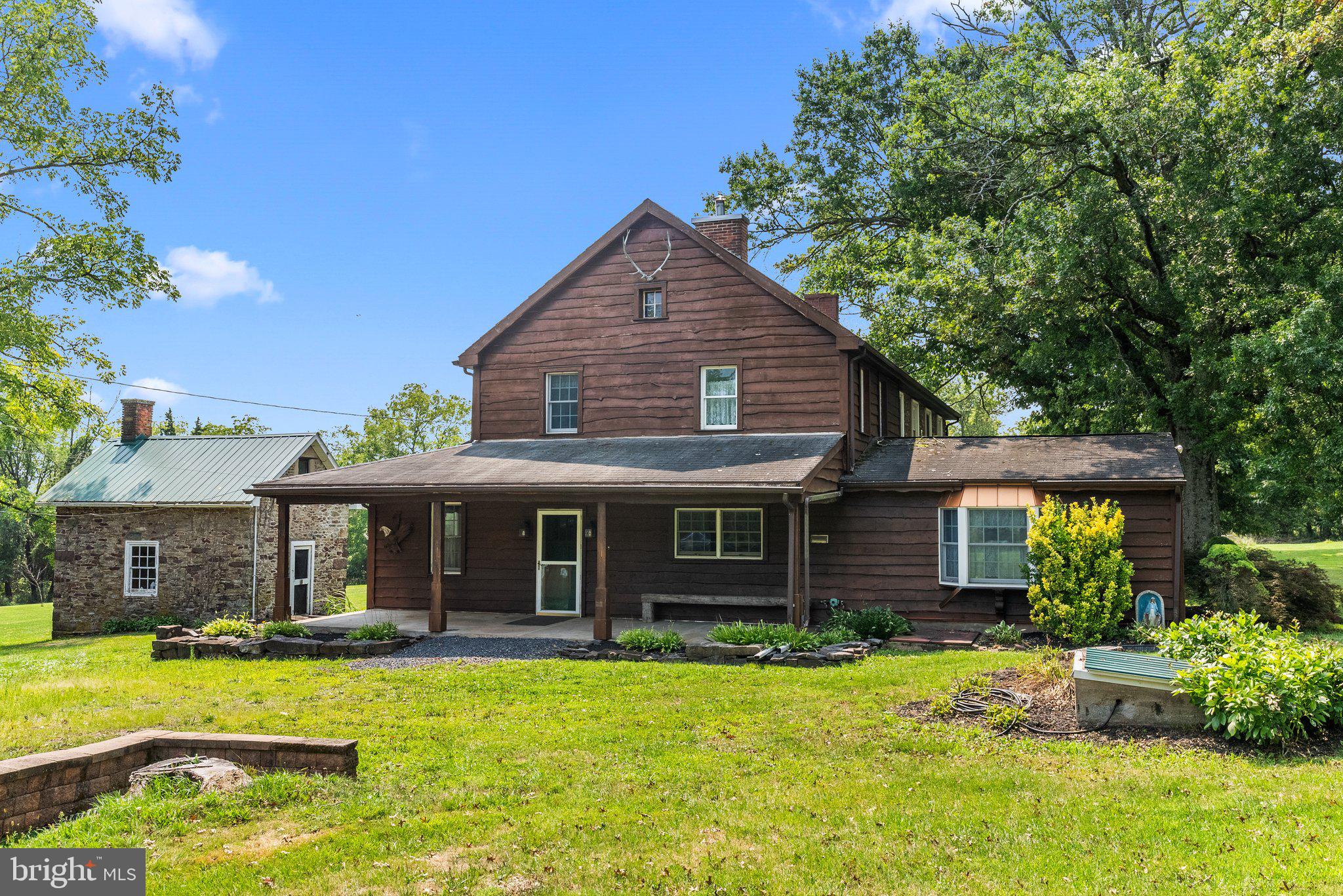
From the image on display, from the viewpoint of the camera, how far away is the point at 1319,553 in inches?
1679

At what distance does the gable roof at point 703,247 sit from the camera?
16.3 meters

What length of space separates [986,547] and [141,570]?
1890 cm

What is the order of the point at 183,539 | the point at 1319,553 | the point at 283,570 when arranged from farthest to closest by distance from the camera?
the point at 1319,553, the point at 183,539, the point at 283,570

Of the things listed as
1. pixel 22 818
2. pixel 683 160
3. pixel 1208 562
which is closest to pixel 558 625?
pixel 22 818

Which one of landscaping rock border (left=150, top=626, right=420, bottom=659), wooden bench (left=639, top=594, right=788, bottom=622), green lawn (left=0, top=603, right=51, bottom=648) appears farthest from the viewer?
green lawn (left=0, top=603, right=51, bottom=648)

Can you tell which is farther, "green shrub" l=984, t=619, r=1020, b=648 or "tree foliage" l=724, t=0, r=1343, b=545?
"tree foliage" l=724, t=0, r=1343, b=545

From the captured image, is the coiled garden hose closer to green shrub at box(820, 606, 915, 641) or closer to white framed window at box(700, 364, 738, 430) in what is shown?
green shrub at box(820, 606, 915, 641)

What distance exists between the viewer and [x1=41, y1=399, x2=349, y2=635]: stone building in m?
20.7

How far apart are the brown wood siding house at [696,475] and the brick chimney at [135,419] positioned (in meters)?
10.5

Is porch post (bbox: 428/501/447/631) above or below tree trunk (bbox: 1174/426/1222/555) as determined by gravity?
below

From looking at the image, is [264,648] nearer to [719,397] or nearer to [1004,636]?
[719,397]

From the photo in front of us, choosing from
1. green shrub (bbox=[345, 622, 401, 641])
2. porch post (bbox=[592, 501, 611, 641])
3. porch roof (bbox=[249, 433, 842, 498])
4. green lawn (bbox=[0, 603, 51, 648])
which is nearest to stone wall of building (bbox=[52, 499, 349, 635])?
green lawn (bbox=[0, 603, 51, 648])

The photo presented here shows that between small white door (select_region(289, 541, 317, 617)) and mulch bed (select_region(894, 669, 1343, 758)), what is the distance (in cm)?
1717

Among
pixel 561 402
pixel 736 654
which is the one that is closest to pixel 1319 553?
pixel 561 402
